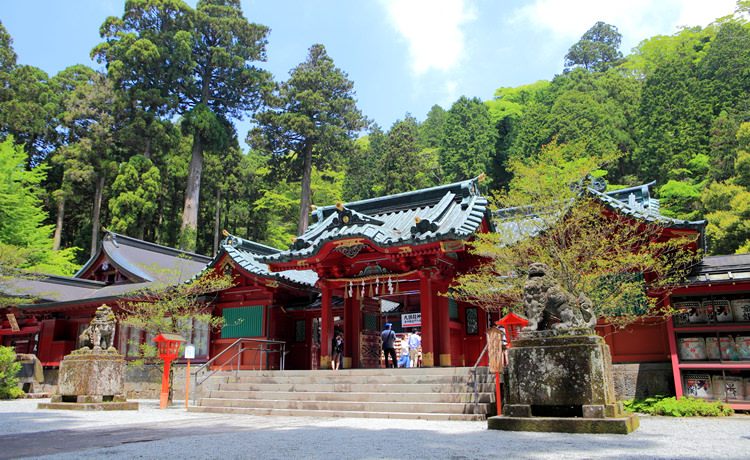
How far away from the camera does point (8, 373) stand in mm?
16938

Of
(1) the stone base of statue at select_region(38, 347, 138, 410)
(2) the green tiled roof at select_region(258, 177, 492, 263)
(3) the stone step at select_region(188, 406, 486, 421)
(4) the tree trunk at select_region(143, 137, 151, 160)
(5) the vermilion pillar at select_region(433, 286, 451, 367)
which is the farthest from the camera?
(4) the tree trunk at select_region(143, 137, 151, 160)

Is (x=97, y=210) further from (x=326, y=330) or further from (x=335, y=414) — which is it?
(x=335, y=414)

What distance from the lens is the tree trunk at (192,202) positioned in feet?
106

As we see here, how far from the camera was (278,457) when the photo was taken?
523 cm

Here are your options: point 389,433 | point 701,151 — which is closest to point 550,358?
point 389,433

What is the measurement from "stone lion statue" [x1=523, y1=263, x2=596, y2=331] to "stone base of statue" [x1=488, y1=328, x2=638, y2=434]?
0.62 ft

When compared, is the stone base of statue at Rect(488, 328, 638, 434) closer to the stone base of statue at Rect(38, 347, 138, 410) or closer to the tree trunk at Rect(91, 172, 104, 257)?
the stone base of statue at Rect(38, 347, 138, 410)

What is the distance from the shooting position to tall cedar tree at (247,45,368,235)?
36.2 m

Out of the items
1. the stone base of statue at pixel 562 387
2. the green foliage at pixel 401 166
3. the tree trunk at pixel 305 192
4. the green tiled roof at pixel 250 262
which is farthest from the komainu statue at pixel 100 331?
the green foliage at pixel 401 166

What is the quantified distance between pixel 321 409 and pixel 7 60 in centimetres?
3645

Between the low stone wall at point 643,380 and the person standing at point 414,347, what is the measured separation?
755 cm

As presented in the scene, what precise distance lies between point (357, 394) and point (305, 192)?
26.3m

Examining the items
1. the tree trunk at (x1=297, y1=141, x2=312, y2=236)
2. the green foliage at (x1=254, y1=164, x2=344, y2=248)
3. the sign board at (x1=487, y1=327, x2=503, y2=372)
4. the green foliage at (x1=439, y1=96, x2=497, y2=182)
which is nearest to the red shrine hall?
the sign board at (x1=487, y1=327, x2=503, y2=372)

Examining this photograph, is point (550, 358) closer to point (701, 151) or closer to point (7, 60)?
point (701, 151)
